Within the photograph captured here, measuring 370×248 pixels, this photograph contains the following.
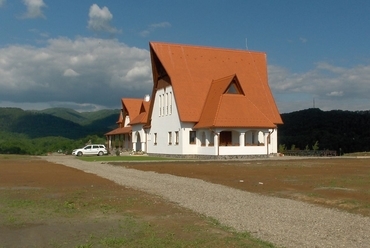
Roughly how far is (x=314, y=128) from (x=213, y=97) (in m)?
46.1

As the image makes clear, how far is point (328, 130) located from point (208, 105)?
4403cm

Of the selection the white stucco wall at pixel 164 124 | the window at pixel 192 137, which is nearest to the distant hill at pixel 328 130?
the white stucco wall at pixel 164 124

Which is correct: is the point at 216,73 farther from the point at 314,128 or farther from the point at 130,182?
the point at 314,128

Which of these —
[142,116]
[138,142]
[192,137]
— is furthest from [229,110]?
[138,142]

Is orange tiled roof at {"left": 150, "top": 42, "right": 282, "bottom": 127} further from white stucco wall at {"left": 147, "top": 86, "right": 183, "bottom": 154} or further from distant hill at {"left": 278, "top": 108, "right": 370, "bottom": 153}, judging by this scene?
distant hill at {"left": 278, "top": 108, "right": 370, "bottom": 153}

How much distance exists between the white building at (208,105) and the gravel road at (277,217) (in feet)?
90.2

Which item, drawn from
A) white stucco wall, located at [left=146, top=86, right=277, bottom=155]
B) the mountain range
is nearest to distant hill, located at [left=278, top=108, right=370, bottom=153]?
the mountain range

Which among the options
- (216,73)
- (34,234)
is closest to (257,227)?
(34,234)

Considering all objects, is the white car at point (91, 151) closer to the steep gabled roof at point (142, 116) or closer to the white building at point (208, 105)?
the steep gabled roof at point (142, 116)

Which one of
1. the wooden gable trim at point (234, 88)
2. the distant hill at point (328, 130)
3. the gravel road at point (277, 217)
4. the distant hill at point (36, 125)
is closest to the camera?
the gravel road at point (277, 217)

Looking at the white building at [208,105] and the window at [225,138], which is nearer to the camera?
the white building at [208,105]

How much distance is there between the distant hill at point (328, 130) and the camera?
242 feet

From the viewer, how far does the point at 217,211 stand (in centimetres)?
1228

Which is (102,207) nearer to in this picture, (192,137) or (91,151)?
(192,137)
